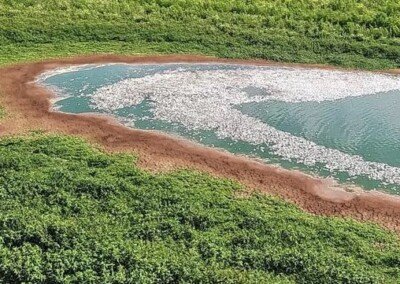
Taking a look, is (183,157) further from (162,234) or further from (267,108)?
(267,108)

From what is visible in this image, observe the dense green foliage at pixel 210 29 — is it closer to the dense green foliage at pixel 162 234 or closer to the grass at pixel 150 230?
the grass at pixel 150 230

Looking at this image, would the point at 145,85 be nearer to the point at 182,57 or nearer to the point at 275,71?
the point at 182,57

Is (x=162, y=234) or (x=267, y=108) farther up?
(x=267, y=108)

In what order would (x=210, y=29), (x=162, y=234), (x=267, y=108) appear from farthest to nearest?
1. (x=210, y=29)
2. (x=267, y=108)
3. (x=162, y=234)

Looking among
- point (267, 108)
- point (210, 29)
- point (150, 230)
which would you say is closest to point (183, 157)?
point (150, 230)

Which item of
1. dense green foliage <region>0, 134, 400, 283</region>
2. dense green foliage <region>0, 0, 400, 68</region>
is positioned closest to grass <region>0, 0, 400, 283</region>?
dense green foliage <region>0, 134, 400, 283</region>

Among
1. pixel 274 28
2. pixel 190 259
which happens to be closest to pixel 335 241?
pixel 190 259

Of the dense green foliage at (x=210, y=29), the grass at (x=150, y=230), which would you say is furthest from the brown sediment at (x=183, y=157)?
the dense green foliage at (x=210, y=29)
